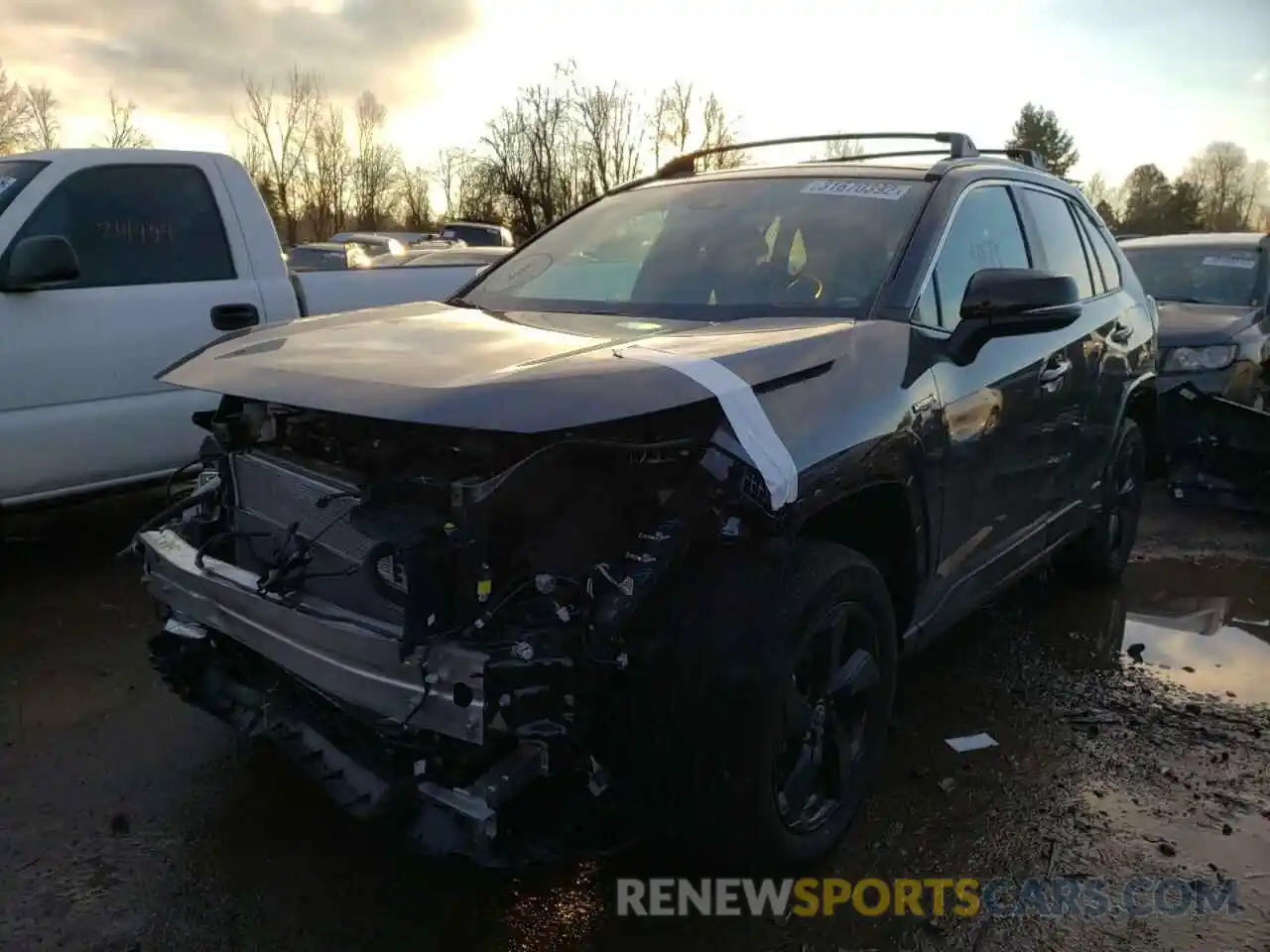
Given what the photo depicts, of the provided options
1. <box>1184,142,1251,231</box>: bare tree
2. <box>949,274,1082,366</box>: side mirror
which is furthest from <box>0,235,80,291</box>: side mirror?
<box>1184,142,1251,231</box>: bare tree

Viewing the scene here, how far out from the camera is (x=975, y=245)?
12.0 ft

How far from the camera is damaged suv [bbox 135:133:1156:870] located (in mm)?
2234

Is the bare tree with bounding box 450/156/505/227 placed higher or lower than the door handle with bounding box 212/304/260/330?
higher

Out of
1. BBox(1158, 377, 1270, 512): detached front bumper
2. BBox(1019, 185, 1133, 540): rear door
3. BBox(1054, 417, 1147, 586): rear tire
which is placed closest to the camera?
BBox(1019, 185, 1133, 540): rear door

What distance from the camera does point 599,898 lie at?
2.76 metres

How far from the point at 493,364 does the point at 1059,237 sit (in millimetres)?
3060

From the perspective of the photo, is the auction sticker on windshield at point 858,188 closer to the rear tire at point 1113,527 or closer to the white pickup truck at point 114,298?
the rear tire at point 1113,527

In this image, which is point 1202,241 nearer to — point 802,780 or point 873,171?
point 873,171

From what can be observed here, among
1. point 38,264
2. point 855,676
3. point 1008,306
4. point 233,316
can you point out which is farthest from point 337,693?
point 233,316

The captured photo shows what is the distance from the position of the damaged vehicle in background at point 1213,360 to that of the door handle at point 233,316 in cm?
532

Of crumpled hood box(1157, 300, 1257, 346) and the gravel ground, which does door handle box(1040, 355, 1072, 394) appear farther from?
crumpled hood box(1157, 300, 1257, 346)

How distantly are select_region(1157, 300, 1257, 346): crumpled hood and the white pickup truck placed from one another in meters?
6.27

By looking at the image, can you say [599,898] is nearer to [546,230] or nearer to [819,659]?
[819,659]

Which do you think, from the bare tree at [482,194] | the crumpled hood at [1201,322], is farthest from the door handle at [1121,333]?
the bare tree at [482,194]
